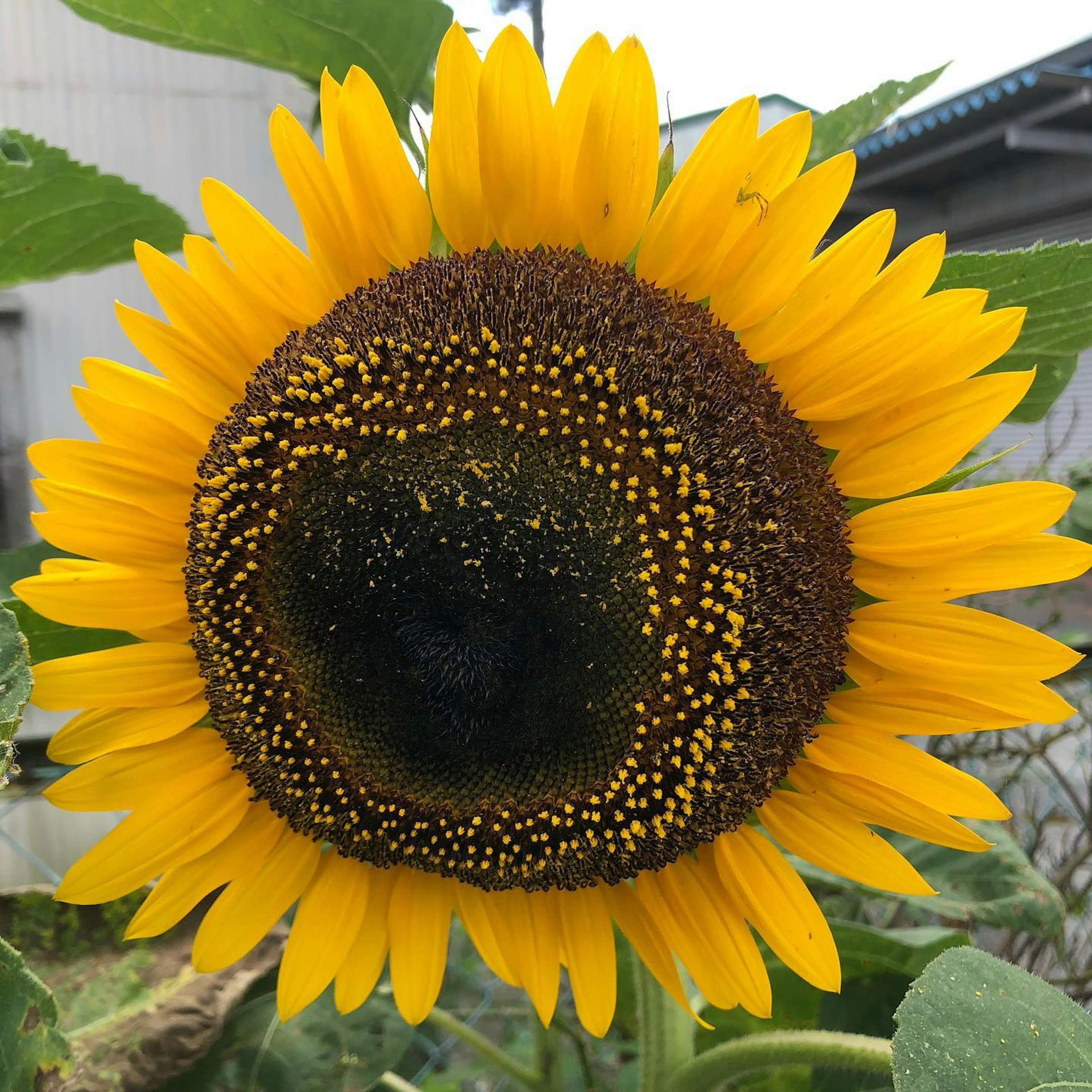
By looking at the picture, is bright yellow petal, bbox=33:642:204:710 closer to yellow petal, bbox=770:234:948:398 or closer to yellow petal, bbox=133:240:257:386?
yellow petal, bbox=133:240:257:386

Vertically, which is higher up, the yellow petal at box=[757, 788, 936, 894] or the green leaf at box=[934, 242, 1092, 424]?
the green leaf at box=[934, 242, 1092, 424]

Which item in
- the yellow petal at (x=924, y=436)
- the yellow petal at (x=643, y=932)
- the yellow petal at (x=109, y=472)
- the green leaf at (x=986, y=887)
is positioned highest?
the yellow petal at (x=924, y=436)

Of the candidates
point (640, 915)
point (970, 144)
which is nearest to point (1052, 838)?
point (970, 144)

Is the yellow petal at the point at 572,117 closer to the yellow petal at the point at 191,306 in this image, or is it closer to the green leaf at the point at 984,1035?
the yellow petal at the point at 191,306

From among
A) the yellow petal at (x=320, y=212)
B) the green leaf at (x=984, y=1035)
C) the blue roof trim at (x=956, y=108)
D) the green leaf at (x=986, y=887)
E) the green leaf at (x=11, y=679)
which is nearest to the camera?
the green leaf at (x=984, y=1035)

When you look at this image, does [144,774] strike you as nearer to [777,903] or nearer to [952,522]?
[777,903]

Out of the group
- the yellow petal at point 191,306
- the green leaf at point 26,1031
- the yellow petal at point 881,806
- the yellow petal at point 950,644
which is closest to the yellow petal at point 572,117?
the yellow petal at point 191,306

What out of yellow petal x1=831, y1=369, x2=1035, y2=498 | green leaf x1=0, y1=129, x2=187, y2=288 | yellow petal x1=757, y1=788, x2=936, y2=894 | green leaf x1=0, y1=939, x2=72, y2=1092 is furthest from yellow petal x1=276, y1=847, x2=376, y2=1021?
green leaf x1=0, y1=129, x2=187, y2=288
